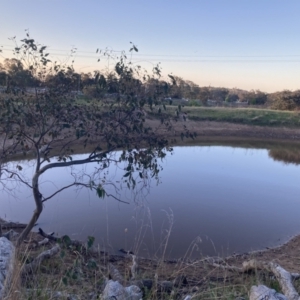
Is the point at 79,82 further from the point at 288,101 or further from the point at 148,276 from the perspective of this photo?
the point at 288,101

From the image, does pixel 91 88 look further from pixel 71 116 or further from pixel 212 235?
pixel 212 235

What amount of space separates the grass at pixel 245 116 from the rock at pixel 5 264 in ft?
72.9

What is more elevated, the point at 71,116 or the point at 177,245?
the point at 71,116

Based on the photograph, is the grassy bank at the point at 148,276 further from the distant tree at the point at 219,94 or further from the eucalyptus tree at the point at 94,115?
the distant tree at the point at 219,94

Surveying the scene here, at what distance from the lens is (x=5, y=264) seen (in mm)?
2346

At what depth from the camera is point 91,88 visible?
14.3ft

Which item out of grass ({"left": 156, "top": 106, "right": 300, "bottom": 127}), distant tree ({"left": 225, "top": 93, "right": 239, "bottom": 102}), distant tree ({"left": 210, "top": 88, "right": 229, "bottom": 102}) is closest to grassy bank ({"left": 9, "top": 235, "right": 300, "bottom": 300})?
grass ({"left": 156, "top": 106, "right": 300, "bottom": 127})

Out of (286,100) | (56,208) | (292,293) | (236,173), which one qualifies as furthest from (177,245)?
(286,100)

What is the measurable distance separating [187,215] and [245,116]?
19.5 meters

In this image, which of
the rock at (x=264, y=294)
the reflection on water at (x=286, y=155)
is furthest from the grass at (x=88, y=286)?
the reflection on water at (x=286, y=155)

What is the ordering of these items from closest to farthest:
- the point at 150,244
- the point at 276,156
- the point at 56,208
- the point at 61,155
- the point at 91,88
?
the point at 91,88 < the point at 61,155 < the point at 150,244 < the point at 56,208 < the point at 276,156

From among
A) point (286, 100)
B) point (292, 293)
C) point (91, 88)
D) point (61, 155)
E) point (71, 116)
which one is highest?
point (286, 100)

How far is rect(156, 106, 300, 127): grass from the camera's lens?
25.1 metres

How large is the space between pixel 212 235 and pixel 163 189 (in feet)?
9.07
